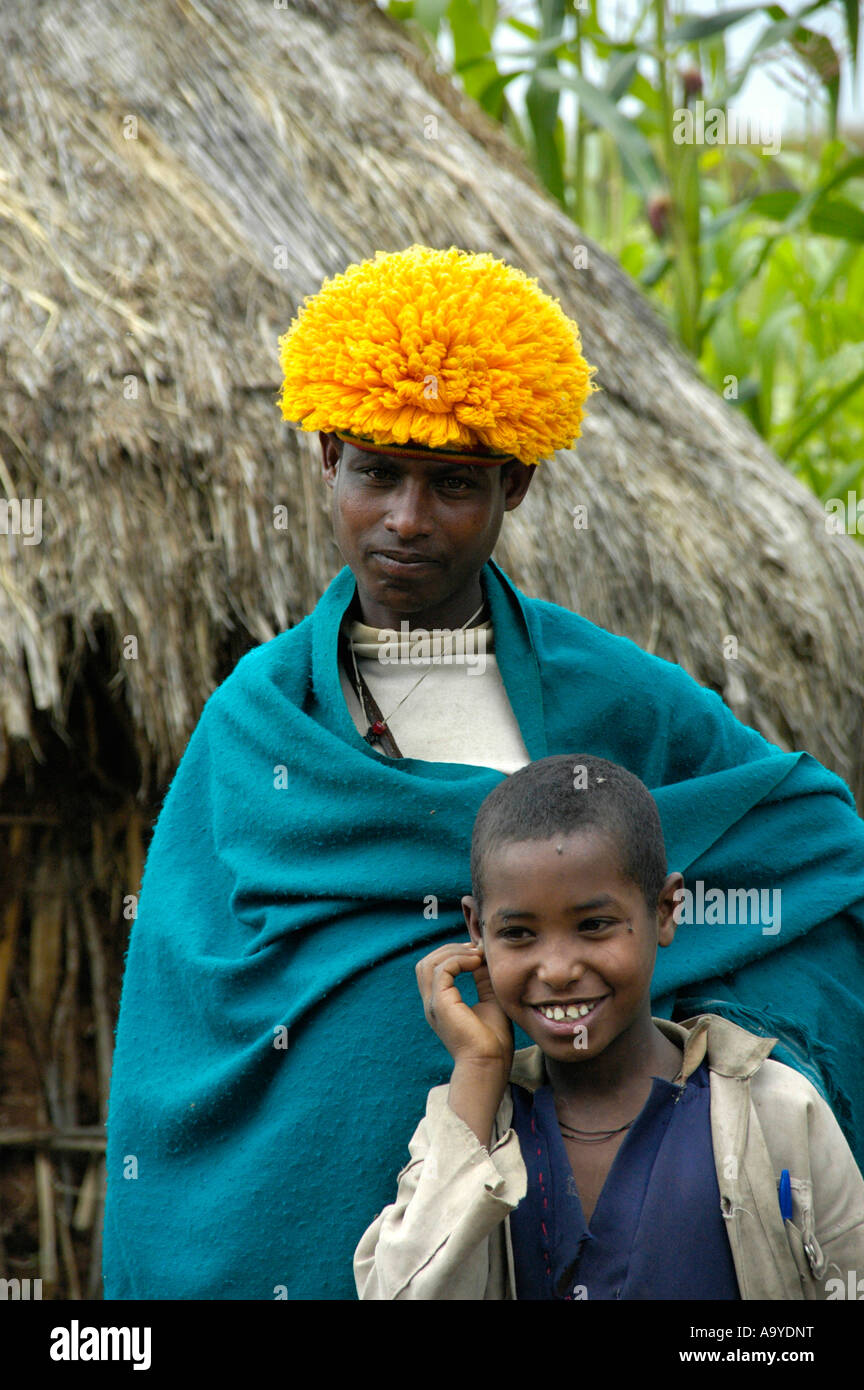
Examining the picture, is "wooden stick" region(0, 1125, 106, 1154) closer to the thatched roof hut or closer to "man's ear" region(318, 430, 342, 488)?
the thatched roof hut

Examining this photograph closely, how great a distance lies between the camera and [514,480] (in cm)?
193

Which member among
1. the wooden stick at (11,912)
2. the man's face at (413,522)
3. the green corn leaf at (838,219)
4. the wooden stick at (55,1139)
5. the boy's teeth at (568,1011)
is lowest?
the wooden stick at (55,1139)

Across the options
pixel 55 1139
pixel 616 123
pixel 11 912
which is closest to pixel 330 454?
pixel 11 912

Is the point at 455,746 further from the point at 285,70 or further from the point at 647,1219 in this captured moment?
the point at 285,70

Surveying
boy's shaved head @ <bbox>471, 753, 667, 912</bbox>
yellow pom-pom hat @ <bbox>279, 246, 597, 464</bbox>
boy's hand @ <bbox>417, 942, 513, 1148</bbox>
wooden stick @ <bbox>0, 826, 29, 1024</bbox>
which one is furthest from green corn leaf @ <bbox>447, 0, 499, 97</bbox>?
boy's hand @ <bbox>417, 942, 513, 1148</bbox>

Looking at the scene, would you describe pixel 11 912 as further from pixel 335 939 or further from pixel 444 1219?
pixel 444 1219

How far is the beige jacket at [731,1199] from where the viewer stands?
142cm

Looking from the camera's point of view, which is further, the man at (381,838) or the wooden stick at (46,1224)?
the wooden stick at (46,1224)

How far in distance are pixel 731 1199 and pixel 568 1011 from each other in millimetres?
256

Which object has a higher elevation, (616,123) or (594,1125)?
(616,123)

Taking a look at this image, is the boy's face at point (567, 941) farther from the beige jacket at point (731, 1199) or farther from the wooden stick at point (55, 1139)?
the wooden stick at point (55, 1139)

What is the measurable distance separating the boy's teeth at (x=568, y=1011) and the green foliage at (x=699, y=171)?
2.90 m

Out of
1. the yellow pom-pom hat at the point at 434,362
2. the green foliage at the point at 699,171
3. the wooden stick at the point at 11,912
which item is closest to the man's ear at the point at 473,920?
the yellow pom-pom hat at the point at 434,362

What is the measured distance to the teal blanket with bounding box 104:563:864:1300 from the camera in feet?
5.74
